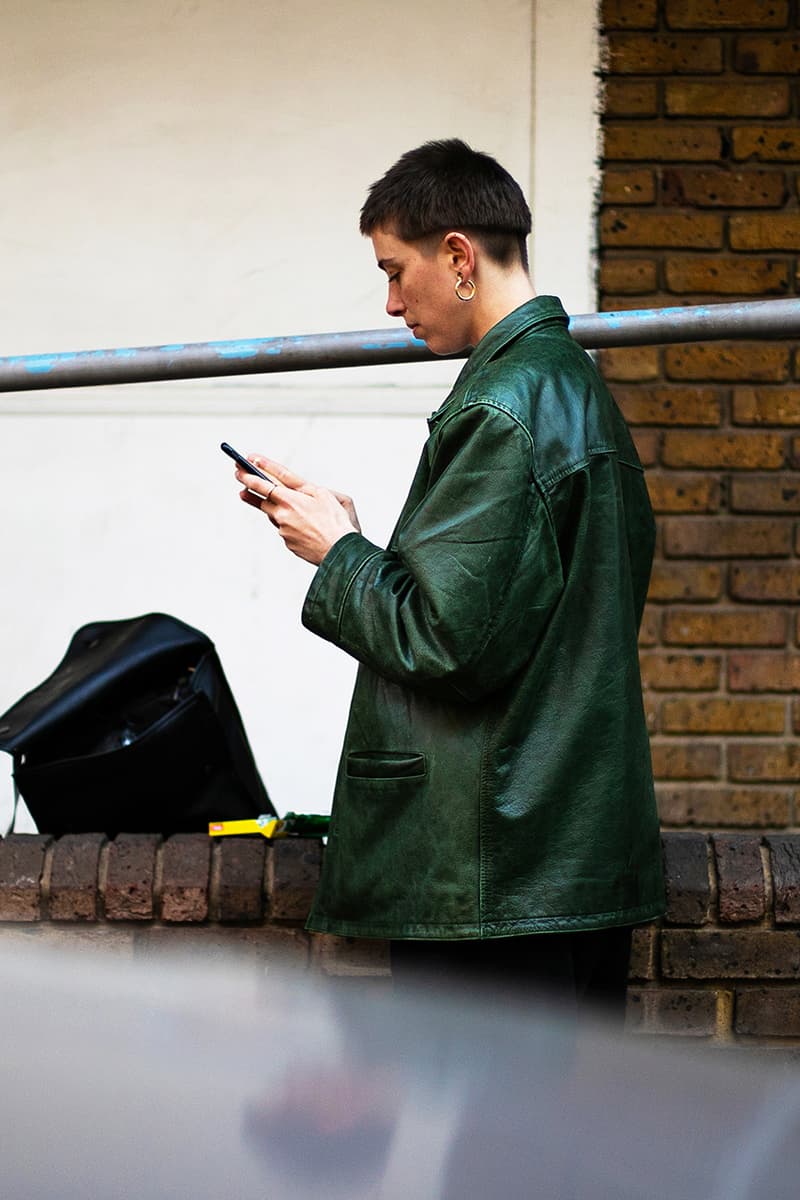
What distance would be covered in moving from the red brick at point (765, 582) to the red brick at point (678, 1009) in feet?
4.71

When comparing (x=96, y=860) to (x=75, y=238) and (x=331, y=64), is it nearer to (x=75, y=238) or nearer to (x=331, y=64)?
(x=75, y=238)

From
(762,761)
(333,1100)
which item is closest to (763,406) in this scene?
(762,761)

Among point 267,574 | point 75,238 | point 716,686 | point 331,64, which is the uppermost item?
point 331,64

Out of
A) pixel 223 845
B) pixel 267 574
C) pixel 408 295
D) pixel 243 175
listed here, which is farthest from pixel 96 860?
pixel 243 175

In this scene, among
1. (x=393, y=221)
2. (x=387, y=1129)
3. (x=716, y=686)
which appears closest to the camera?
(x=387, y=1129)

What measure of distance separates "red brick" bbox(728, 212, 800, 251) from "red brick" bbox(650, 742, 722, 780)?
1.18 metres

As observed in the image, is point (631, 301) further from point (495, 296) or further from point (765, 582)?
point (495, 296)

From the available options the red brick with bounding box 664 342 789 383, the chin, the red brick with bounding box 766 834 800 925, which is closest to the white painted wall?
the red brick with bounding box 664 342 789 383

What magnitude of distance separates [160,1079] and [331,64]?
3518 millimetres

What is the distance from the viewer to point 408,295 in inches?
82.8

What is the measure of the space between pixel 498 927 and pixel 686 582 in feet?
7.03

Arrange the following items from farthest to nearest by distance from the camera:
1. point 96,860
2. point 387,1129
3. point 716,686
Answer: point 716,686
point 96,860
point 387,1129

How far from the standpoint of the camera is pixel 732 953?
8.87 feet

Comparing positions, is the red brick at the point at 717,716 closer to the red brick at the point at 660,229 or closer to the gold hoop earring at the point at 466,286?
the red brick at the point at 660,229
